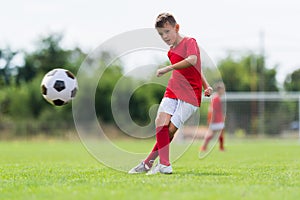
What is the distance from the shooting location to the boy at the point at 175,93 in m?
6.84

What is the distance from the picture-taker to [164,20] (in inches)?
267

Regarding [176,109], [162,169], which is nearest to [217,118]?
[176,109]

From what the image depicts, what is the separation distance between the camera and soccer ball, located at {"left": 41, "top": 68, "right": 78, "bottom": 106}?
8641 millimetres

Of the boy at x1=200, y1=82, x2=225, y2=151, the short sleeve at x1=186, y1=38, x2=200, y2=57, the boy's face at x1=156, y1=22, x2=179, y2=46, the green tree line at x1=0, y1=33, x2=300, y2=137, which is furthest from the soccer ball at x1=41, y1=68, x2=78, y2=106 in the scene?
the green tree line at x1=0, y1=33, x2=300, y2=137

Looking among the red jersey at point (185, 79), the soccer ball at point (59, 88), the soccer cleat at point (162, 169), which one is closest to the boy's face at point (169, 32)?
the red jersey at point (185, 79)

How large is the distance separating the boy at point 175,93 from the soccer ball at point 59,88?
222cm

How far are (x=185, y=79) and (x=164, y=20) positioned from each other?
31.8 inches

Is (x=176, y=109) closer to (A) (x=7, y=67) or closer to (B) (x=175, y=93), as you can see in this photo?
(B) (x=175, y=93)

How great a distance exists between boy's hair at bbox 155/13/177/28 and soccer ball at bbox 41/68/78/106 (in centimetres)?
244

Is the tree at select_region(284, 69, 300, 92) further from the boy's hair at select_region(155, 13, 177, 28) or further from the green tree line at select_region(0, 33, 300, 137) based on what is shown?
the boy's hair at select_region(155, 13, 177, 28)

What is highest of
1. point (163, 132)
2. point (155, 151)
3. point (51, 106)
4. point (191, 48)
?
point (191, 48)

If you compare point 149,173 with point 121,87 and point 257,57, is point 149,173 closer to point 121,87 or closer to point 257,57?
point 121,87

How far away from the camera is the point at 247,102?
2839 centimetres

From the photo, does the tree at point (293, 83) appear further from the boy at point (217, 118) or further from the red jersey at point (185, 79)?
the red jersey at point (185, 79)
